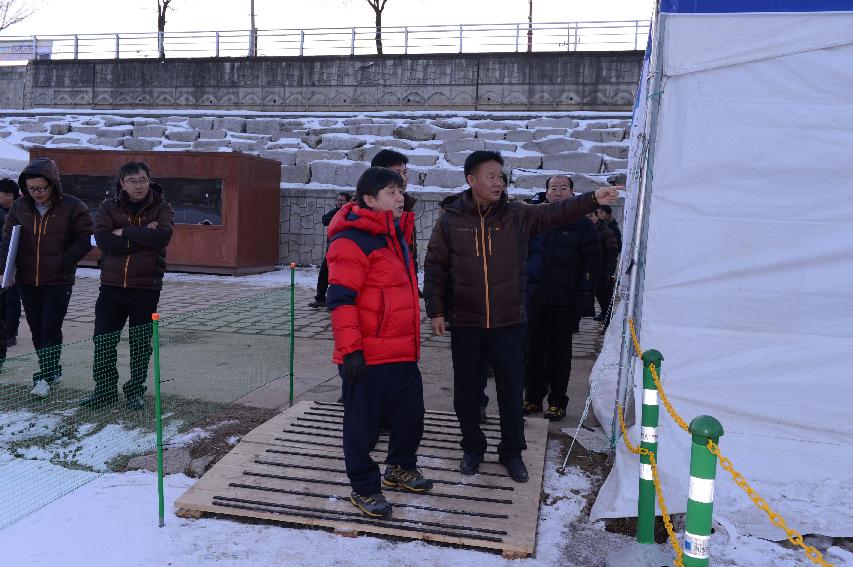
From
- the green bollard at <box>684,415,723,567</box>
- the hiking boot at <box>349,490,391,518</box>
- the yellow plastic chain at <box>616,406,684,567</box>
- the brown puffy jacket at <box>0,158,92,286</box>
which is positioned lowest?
the hiking boot at <box>349,490,391,518</box>

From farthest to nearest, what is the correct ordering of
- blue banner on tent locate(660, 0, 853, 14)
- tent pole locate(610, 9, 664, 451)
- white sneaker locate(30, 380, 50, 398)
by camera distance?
white sneaker locate(30, 380, 50, 398) → tent pole locate(610, 9, 664, 451) → blue banner on tent locate(660, 0, 853, 14)

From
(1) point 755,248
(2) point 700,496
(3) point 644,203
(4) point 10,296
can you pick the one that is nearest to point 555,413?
(3) point 644,203

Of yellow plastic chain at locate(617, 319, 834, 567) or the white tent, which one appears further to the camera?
the white tent

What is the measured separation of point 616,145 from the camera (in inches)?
618

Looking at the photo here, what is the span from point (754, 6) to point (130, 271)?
14.1ft

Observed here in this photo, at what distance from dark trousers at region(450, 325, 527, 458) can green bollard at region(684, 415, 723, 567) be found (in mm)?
1825

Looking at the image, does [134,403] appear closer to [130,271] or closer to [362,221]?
[130,271]

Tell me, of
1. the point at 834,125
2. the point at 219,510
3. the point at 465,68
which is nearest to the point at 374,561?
the point at 219,510

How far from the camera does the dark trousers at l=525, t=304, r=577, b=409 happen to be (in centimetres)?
517

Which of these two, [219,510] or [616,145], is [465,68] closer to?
[616,145]

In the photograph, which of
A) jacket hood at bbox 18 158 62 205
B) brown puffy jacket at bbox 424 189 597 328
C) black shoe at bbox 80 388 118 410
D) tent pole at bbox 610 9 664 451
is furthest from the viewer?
jacket hood at bbox 18 158 62 205

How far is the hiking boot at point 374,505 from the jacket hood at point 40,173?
346 cm

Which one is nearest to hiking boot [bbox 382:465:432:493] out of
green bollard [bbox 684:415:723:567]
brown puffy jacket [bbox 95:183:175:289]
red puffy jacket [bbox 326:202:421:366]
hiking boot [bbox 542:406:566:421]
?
red puffy jacket [bbox 326:202:421:366]

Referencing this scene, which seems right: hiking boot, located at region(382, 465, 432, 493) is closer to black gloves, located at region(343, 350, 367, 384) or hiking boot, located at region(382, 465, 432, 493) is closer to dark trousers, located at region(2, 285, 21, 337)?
black gloves, located at region(343, 350, 367, 384)
